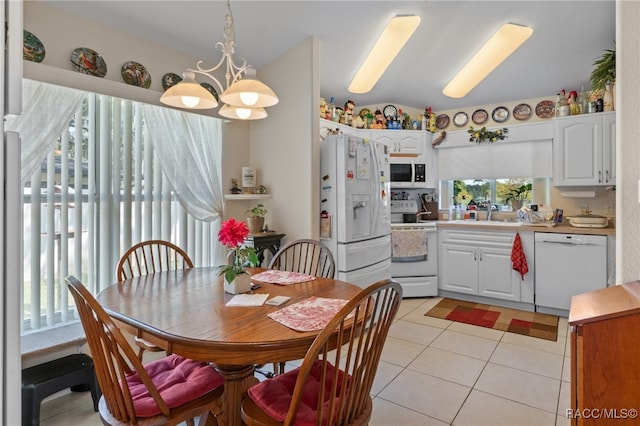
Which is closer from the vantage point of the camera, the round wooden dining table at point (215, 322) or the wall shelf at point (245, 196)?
the round wooden dining table at point (215, 322)

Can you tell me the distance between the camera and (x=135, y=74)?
2703mm

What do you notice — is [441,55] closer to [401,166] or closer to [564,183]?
[401,166]

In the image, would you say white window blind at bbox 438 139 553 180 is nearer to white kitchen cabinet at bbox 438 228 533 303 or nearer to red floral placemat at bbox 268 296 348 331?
white kitchen cabinet at bbox 438 228 533 303

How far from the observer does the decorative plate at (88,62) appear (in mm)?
2406

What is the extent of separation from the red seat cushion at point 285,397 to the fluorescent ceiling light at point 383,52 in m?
2.87

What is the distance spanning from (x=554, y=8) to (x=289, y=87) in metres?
2.22

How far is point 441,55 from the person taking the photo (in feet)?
12.1

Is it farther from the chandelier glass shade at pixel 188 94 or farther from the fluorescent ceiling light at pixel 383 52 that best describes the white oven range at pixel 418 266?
the chandelier glass shade at pixel 188 94

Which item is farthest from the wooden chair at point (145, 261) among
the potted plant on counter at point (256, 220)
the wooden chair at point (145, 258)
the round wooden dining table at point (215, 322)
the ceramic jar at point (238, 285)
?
the potted plant on counter at point (256, 220)

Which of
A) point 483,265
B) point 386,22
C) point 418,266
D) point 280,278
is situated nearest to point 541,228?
point 483,265

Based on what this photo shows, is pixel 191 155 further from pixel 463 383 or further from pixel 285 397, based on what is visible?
pixel 463 383

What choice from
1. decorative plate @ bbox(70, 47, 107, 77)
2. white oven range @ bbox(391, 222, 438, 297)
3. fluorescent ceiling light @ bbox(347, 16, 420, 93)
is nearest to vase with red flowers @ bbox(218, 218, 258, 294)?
decorative plate @ bbox(70, 47, 107, 77)

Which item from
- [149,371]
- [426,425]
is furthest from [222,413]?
[426,425]

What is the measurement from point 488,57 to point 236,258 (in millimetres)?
3342
